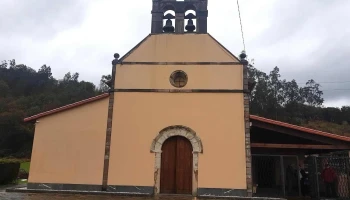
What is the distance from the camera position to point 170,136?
11461 mm

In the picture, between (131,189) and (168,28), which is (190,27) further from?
(131,189)

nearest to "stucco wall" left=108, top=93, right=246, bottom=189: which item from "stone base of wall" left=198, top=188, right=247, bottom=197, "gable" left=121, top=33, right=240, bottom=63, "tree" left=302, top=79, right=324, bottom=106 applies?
"stone base of wall" left=198, top=188, right=247, bottom=197

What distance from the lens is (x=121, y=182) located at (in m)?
11.2

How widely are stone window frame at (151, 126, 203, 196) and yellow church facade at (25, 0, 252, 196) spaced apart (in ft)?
0.11

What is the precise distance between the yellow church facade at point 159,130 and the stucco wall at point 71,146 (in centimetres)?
4

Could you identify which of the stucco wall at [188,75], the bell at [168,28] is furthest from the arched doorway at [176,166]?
the bell at [168,28]

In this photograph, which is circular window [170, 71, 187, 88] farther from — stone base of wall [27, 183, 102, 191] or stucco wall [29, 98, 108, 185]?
stone base of wall [27, 183, 102, 191]

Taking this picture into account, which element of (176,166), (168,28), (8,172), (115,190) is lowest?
(115,190)

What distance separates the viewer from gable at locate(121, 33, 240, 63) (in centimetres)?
1215

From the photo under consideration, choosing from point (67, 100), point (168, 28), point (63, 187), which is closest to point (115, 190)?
point (63, 187)

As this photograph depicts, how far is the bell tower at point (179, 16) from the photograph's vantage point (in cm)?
1266

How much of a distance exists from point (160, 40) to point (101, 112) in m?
3.62

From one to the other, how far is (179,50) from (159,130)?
3225 millimetres

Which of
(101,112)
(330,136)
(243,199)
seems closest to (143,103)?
(101,112)
